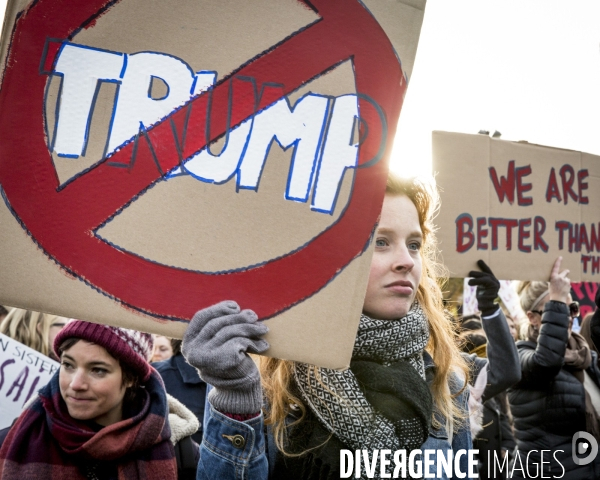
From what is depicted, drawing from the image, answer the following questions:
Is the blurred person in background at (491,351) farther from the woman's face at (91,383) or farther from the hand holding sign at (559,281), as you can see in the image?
the woman's face at (91,383)

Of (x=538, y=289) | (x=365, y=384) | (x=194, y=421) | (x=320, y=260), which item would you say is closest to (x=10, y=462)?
(x=194, y=421)

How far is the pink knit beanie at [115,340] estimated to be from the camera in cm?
181

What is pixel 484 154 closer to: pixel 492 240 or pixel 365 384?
pixel 492 240

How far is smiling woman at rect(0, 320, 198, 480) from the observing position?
66.5 inches

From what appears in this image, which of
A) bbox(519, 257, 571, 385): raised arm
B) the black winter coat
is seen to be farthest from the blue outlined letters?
the black winter coat

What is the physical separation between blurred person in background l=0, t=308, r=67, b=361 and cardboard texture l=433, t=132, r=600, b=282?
6.64 ft

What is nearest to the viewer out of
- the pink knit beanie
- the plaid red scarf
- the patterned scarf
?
the patterned scarf

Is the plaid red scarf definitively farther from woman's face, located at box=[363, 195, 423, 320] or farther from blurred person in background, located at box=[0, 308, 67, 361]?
blurred person in background, located at box=[0, 308, 67, 361]

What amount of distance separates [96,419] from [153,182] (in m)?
1.04

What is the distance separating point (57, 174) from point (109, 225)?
0.15 m

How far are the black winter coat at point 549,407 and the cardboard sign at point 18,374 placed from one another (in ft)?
8.40

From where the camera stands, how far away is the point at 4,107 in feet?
3.78

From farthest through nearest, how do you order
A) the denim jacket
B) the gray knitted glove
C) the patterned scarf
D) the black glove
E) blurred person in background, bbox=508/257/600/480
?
blurred person in background, bbox=508/257/600/480 < the black glove < the patterned scarf < the denim jacket < the gray knitted glove

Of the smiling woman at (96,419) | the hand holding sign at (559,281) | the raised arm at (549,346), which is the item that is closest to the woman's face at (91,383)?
the smiling woman at (96,419)
